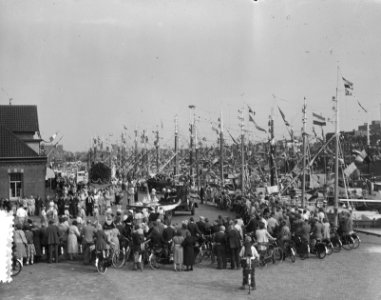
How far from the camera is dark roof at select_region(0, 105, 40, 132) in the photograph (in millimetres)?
45250

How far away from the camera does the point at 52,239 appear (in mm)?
17641

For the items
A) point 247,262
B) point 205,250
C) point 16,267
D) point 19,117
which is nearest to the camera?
point 247,262

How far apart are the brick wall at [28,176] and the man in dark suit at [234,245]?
2263 cm

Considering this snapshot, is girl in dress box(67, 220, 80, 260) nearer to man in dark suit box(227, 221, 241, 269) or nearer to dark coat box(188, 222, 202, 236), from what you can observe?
dark coat box(188, 222, 202, 236)

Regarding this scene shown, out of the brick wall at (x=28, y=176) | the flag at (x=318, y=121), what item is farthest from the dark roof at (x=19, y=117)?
the flag at (x=318, y=121)

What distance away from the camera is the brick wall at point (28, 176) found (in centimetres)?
3622

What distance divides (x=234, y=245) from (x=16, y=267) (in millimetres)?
6573

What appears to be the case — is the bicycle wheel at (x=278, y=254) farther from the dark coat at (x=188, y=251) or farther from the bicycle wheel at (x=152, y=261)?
the bicycle wheel at (x=152, y=261)

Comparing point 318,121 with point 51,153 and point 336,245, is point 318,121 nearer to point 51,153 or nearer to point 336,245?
point 336,245

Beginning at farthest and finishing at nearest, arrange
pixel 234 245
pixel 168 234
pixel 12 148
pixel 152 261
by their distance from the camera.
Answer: pixel 12 148 < pixel 168 234 < pixel 234 245 < pixel 152 261

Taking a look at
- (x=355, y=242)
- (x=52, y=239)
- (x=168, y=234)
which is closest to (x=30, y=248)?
(x=52, y=239)

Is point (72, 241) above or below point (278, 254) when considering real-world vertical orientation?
above

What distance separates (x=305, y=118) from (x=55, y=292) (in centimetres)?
2042

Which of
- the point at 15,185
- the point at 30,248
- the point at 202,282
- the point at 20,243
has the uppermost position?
the point at 15,185
